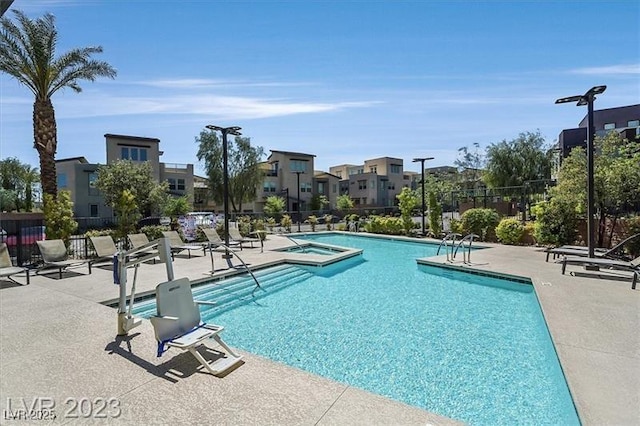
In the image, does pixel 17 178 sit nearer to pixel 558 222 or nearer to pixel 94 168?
pixel 94 168

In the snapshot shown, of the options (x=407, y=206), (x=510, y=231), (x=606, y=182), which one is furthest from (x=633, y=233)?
(x=407, y=206)

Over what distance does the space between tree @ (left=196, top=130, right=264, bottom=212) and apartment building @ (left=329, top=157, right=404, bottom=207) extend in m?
18.5

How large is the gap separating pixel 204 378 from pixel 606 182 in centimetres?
1219

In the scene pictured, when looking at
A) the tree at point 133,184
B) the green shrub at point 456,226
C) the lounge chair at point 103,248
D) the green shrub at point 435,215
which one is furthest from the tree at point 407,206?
the tree at point 133,184

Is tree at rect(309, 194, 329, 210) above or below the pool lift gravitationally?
above

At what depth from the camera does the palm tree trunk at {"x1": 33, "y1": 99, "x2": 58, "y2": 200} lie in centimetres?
1235

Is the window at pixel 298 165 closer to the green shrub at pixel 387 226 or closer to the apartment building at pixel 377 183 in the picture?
the apartment building at pixel 377 183

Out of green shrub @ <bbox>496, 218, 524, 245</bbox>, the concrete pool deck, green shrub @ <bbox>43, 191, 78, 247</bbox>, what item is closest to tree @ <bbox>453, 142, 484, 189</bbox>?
green shrub @ <bbox>496, 218, 524, 245</bbox>

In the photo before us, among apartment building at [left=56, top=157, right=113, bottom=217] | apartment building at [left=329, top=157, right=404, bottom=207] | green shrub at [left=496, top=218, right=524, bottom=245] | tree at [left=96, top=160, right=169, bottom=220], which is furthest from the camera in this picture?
apartment building at [left=329, top=157, right=404, bottom=207]

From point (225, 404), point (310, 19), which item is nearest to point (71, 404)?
point (225, 404)

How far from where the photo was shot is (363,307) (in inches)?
276

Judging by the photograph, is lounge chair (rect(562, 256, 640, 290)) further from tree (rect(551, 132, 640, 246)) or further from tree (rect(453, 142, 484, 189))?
tree (rect(453, 142, 484, 189))

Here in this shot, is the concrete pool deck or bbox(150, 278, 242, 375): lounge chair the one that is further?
bbox(150, 278, 242, 375): lounge chair

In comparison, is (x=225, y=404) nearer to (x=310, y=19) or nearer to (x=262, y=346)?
(x=262, y=346)
